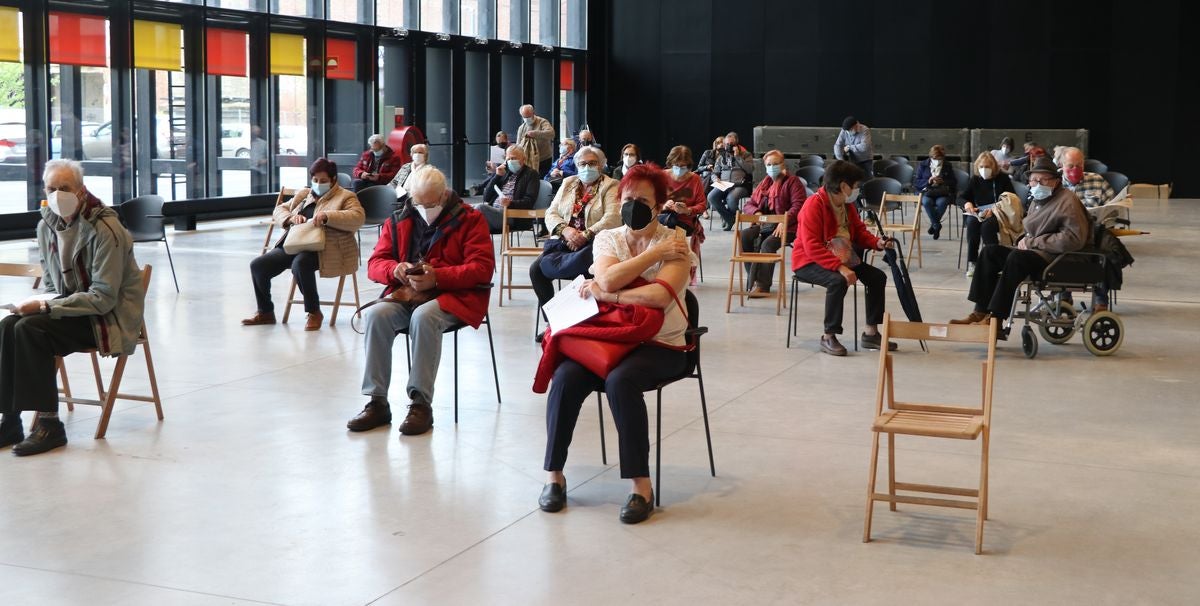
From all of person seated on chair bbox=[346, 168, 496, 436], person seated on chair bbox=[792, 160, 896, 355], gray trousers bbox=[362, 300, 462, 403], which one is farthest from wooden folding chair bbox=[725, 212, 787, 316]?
gray trousers bbox=[362, 300, 462, 403]

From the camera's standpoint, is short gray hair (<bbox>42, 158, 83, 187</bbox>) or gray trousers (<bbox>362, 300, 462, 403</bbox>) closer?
short gray hair (<bbox>42, 158, 83, 187</bbox>)

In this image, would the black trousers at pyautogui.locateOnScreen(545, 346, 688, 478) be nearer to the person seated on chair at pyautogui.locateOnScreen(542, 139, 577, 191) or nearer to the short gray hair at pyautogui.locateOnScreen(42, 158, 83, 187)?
the short gray hair at pyautogui.locateOnScreen(42, 158, 83, 187)

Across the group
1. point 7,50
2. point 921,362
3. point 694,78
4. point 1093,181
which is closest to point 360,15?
point 7,50

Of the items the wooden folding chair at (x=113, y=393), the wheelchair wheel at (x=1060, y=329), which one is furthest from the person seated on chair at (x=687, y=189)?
the wooden folding chair at (x=113, y=393)

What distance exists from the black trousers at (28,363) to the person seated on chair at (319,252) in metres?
3.41

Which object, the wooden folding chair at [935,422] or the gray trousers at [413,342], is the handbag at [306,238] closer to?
the gray trousers at [413,342]

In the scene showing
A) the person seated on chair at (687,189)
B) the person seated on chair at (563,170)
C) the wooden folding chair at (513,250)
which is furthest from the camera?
the person seated on chair at (563,170)

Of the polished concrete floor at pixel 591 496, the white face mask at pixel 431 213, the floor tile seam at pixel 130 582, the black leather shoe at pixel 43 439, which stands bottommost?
the floor tile seam at pixel 130 582

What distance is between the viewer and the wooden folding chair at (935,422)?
446 cm

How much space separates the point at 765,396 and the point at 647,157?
22236 millimetres

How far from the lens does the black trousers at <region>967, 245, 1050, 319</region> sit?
27.8ft

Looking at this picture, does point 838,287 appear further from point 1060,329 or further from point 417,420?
point 417,420

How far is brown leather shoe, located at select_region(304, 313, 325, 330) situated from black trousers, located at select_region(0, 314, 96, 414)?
11.2 feet

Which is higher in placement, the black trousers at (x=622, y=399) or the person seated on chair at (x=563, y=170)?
the person seated on chair at (x=563, y=170)
